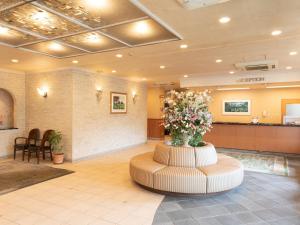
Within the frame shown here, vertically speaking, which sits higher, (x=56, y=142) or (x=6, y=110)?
(x=6, y=110)

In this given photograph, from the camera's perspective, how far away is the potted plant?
20.1 ft

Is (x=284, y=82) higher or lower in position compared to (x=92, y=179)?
higher

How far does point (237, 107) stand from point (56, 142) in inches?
298

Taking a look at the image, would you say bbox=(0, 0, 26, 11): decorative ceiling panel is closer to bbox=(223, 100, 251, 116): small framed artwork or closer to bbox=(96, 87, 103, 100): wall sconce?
bbox=(96, 87, 103, 100): wall sconce

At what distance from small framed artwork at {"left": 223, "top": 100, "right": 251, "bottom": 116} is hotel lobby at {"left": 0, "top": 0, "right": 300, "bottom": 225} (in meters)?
1.54

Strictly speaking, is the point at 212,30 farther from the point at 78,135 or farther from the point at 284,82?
the point at 284,82

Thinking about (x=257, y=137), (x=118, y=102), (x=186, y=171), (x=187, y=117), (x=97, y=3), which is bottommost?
(x=186, y=171)

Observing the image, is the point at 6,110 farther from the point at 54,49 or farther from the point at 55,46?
the point at 55,46

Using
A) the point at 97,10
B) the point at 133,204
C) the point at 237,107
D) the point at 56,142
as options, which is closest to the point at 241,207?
the point at 133,204

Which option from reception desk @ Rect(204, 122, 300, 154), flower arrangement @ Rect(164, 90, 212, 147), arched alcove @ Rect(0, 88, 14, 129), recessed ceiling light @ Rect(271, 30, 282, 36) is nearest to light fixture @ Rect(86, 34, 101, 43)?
flower arrangement @ Rect(164, 90, 212, 147)

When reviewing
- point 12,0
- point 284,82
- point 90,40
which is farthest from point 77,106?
point 284,82

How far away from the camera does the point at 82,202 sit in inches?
143

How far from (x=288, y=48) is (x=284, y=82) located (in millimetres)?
3364

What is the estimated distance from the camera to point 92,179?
15.8 ft
